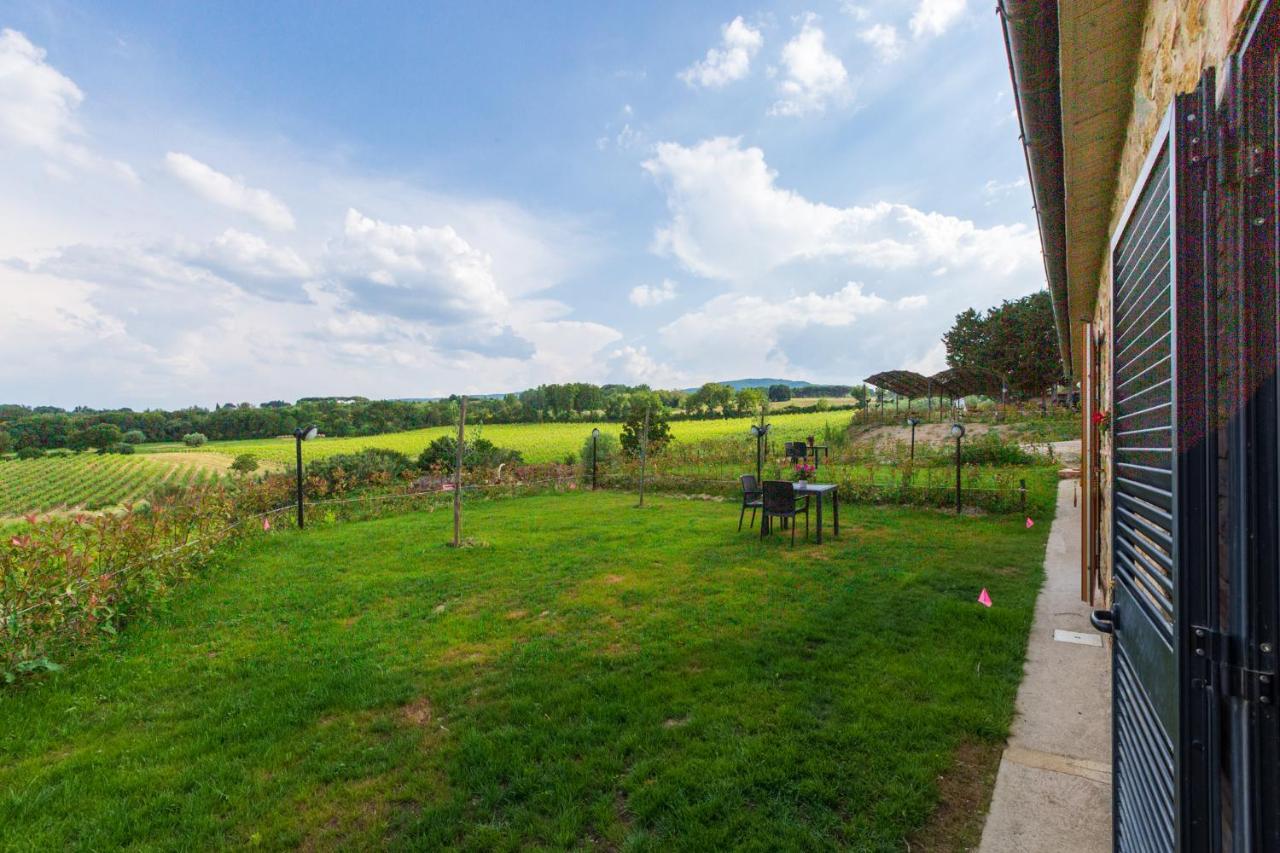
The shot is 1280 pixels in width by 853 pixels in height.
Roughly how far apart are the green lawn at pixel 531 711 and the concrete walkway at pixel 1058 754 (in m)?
0.13

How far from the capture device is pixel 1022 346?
27188 mm

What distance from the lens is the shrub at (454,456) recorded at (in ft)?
49.5

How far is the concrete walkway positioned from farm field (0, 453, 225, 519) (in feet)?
48.6

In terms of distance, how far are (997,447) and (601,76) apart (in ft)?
39.3

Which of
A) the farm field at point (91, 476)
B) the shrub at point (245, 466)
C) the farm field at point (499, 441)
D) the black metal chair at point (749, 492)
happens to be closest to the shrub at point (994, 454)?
the farm field at point (499, 441)

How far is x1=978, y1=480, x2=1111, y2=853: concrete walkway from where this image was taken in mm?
1893

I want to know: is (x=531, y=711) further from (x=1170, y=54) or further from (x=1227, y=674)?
(x=1170, y=54)

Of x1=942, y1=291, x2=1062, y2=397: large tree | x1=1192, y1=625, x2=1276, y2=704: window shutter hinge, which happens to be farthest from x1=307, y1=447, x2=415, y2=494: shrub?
x1=942, y1=291, x2=1062, y2=397: large tree

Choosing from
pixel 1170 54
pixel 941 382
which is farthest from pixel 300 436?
pixel 941 382

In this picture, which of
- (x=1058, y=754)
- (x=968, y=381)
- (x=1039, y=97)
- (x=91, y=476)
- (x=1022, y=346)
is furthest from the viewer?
(x=1022, y=346)

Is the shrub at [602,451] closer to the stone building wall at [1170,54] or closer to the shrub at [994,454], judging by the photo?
the shrub at [994,454]

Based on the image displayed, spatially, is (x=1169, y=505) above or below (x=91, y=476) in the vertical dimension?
above

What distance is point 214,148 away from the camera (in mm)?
7105

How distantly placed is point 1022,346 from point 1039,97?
31.4 m
